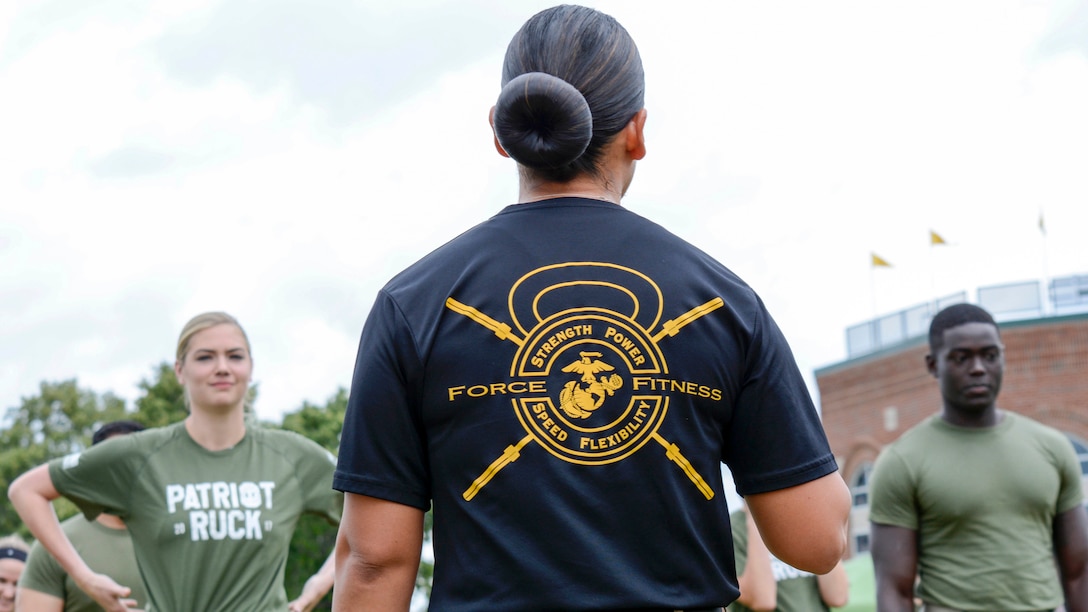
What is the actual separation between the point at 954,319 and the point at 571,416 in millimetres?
5229

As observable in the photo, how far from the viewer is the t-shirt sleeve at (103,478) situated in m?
6.37

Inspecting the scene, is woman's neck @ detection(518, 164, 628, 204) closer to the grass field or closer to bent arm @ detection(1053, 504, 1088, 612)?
bent arm @ detection(1053, 504, 1088, 612)

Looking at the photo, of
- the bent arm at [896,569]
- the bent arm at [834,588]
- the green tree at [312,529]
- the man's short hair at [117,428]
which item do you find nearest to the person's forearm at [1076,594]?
the bent arm at [896,569]

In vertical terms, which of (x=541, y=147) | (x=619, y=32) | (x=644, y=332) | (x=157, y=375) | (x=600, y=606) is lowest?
(x=600, y=606)

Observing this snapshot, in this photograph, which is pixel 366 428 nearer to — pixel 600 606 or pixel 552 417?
pixel 552 417

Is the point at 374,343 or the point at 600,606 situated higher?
the point at 374,343

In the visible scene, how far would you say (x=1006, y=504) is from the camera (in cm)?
693

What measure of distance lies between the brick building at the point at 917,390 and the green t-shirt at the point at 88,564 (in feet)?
89.7

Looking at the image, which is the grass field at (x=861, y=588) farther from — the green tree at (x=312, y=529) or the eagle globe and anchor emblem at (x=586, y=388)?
the eagle globe and anchor emblem at (x=586, y=388)

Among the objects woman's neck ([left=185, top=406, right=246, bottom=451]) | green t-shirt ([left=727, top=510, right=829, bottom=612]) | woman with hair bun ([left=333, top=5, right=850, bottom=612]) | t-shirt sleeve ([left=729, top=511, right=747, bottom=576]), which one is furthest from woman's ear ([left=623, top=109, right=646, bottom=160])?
green t-shirt ([left=727, top=510, right=829, bottom=612])

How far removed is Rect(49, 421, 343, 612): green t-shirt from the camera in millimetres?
6148

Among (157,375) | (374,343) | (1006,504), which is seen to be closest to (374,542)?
(374,343)

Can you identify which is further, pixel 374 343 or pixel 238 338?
pixel 238 338

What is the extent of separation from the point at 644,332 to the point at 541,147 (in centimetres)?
41
